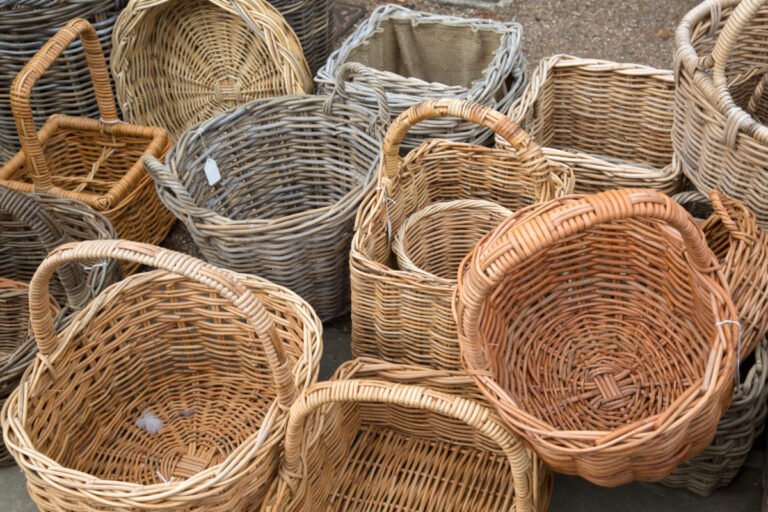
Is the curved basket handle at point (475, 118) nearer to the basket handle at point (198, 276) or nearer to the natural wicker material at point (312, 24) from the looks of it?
the basket handle at point (198, 276)

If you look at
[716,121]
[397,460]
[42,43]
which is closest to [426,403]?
[397,460]

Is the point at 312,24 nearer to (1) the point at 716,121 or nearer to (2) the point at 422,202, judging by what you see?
(2) the point at 422,202

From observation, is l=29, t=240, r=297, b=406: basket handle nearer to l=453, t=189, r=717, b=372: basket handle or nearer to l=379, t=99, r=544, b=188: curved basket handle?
l=453, t=189, r=717, b=372: basket handle

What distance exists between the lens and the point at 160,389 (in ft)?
6.14

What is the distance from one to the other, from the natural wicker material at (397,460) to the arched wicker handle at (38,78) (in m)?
1.11

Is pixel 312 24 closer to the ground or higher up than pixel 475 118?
closer to the ground

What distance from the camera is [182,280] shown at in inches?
68.0

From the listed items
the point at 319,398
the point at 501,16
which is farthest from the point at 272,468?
the point at 501,16

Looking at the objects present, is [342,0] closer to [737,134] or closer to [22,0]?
[22,0]

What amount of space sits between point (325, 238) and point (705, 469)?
972 mm

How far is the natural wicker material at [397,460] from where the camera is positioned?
150 cm

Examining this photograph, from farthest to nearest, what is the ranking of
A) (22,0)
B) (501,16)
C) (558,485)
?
(501,16), (22,0), (558,485)

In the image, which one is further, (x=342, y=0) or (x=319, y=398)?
(x=342, y=0)

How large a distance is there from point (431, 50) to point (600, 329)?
122 centimetres
